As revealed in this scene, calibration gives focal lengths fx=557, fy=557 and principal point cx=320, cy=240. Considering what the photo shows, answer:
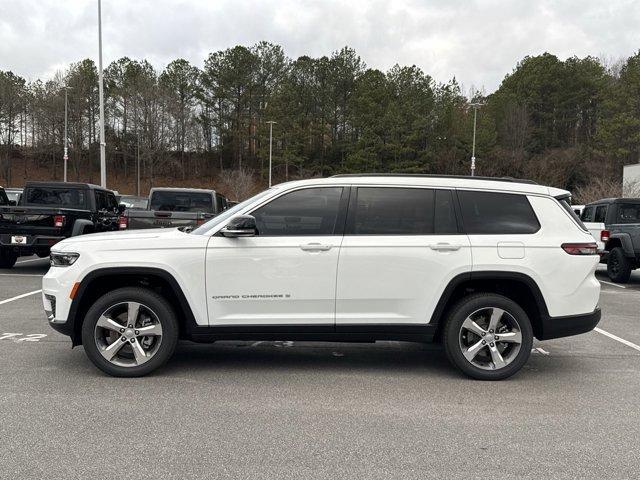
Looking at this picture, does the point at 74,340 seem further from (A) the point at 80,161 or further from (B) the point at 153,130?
(A) the point at 80,161

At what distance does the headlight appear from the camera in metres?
4.91

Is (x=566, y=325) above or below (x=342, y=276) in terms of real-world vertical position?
below

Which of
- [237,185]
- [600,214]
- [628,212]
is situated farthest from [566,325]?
[237,185]

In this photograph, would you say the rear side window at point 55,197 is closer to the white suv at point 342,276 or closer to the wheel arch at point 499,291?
the white suv at point 342,276

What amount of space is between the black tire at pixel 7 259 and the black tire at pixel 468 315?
10.3m

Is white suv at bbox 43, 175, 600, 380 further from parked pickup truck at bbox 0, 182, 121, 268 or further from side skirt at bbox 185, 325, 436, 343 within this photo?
parked pickup truck at bbox 0, 182, 121, 268

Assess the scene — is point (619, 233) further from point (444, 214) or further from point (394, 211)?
point (394, 211)

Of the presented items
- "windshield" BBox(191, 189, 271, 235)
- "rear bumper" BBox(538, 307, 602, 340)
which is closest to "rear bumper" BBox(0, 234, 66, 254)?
"windshield" BBox(191, 189, 271, 235)

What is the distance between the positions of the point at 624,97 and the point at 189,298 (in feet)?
169

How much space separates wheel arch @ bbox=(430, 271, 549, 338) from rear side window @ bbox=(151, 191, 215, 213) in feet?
27.0

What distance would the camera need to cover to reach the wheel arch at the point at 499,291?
495 cm

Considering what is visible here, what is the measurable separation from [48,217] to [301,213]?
7819 mm

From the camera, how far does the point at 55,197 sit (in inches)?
472

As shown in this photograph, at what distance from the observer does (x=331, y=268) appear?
16.0 ft
